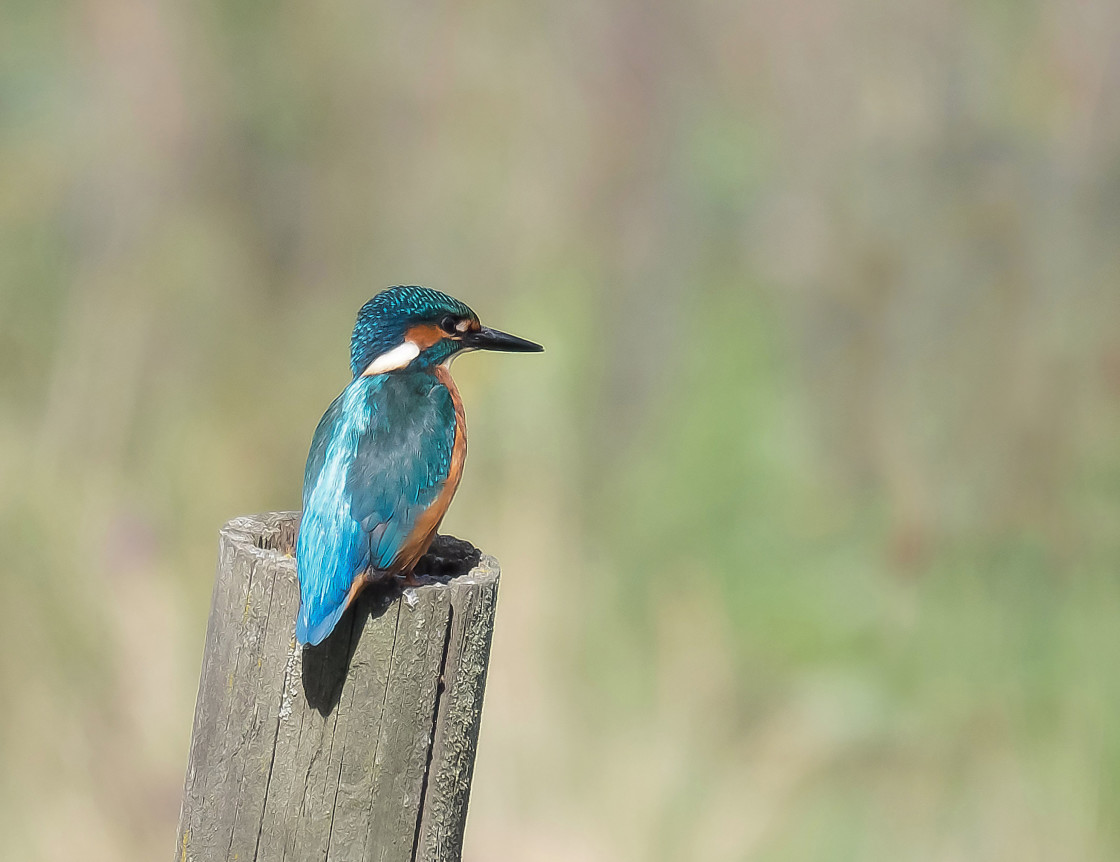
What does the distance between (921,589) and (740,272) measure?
1.26 metres

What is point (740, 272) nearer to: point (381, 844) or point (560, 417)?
point (560, 417)

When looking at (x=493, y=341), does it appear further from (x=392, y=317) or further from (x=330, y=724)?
(x=330, y=724)

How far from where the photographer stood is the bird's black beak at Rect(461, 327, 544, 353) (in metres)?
2.70

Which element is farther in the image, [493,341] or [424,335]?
[493,341]

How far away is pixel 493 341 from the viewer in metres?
2.74

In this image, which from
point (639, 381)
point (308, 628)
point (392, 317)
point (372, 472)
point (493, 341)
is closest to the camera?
point (308, 628)

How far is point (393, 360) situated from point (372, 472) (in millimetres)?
463

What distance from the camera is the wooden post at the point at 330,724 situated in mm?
1661

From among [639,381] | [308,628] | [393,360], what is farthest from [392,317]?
[639,381]

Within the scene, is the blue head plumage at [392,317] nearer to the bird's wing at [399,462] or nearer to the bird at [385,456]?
the bird at [385,456]

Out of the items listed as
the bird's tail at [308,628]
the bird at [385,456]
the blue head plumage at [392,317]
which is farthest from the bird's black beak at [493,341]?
the bird's tail at [308,628]

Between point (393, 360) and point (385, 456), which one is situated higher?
point (393, 360)

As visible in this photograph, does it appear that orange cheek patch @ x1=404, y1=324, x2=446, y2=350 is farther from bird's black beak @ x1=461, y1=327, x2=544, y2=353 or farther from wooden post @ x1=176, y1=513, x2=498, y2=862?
wooden post @ x1=176, y1=513, x2=498, y2=862

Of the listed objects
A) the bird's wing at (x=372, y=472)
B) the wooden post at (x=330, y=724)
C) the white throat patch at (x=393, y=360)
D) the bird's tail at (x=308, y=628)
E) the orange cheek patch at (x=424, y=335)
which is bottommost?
the wooden post at (x=330, y=724)
